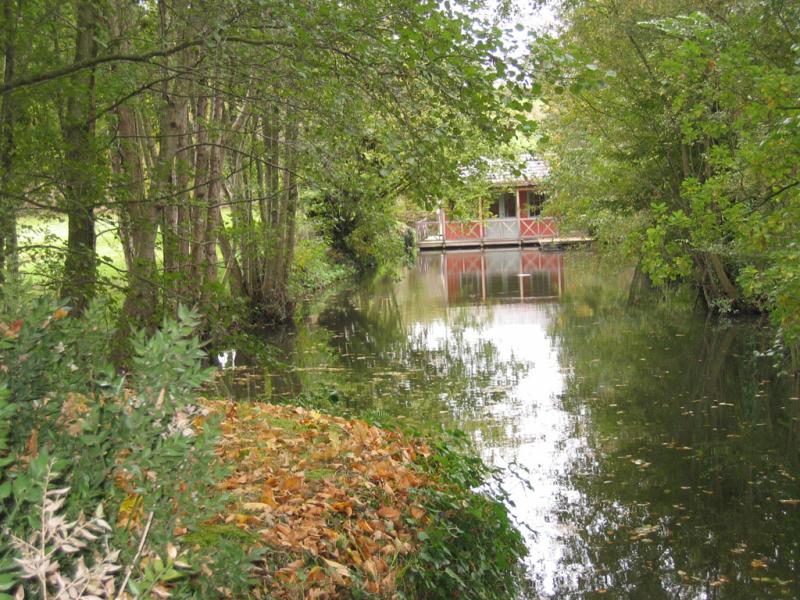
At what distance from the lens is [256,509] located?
4.19 meters

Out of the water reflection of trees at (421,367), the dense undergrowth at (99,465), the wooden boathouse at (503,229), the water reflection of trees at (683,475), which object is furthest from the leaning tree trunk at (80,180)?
the wooden boathouse at (503,229)

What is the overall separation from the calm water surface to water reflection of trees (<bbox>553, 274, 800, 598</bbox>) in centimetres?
2

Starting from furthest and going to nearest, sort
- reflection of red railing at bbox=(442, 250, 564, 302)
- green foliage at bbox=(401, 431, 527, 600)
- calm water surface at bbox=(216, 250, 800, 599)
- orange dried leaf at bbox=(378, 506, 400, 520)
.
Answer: reflection of red railing at bbox=(442, 250, 564, 302), calm water surface at bbox=(216, 250, 800, 599), orange dried leaf at bbox=(378, 506, 400, 520), green foliage at bbox=(401, 431, 527, 600)

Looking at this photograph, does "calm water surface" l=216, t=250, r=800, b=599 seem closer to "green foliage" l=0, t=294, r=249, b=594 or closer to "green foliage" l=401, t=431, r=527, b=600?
"green foliage" l=401, t=431, r=527, b=600

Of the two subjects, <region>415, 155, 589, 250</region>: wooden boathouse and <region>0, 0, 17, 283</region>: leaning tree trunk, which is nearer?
<region>0, 0, 17, 283</region>: leaning tree trunk

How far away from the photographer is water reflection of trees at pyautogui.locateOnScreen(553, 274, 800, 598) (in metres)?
5.73

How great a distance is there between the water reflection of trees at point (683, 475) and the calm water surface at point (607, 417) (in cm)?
2

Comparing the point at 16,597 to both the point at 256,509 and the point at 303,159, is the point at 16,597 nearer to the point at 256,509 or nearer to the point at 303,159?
the point at 256,509

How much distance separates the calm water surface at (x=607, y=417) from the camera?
19.5ft

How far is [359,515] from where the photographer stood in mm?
4637

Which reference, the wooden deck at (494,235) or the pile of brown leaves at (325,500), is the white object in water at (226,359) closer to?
the pile of brown leaves at (325,500)

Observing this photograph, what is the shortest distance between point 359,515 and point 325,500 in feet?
0.67

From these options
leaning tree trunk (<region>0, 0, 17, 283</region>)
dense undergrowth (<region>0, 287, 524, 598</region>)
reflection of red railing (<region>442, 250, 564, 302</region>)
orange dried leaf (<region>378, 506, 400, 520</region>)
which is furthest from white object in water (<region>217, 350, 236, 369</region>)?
dense undergrowth (<region>0, 287, 524, 598</region>)

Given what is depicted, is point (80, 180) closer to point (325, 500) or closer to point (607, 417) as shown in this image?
A: point (325, 500)
